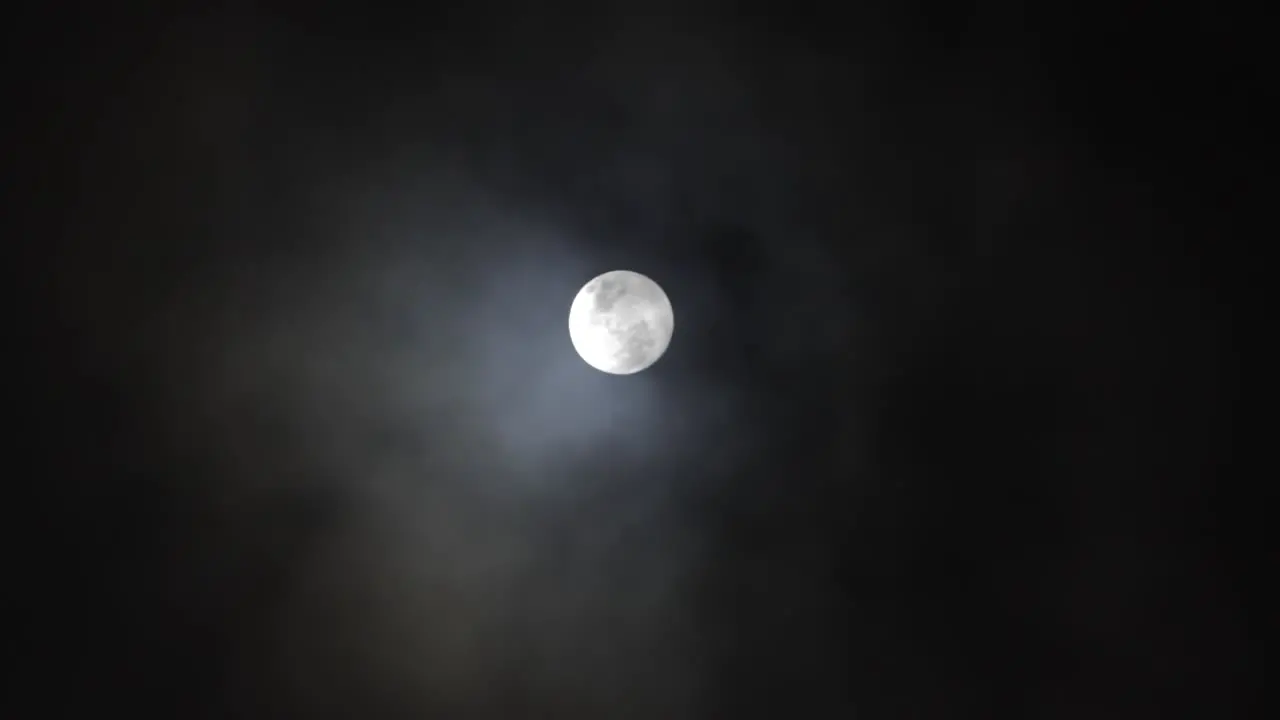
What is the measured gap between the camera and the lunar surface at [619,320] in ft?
6.18

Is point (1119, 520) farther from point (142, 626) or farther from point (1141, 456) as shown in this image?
point (142, 626)

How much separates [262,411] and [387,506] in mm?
321

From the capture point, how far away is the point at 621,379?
2.05 m

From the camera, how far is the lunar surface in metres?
1.88

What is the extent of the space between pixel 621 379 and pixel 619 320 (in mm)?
208

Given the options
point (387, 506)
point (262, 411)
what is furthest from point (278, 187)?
point (387, 506)

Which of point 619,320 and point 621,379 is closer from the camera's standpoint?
point 619,320

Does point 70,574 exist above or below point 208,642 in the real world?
above

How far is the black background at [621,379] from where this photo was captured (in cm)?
195

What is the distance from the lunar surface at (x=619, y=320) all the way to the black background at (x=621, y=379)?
0.15 meters

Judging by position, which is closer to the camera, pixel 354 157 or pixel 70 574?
pixel 70 574

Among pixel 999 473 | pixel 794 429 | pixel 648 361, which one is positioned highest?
pixel 648 361

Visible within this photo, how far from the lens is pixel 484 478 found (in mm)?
2025

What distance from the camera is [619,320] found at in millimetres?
1880
